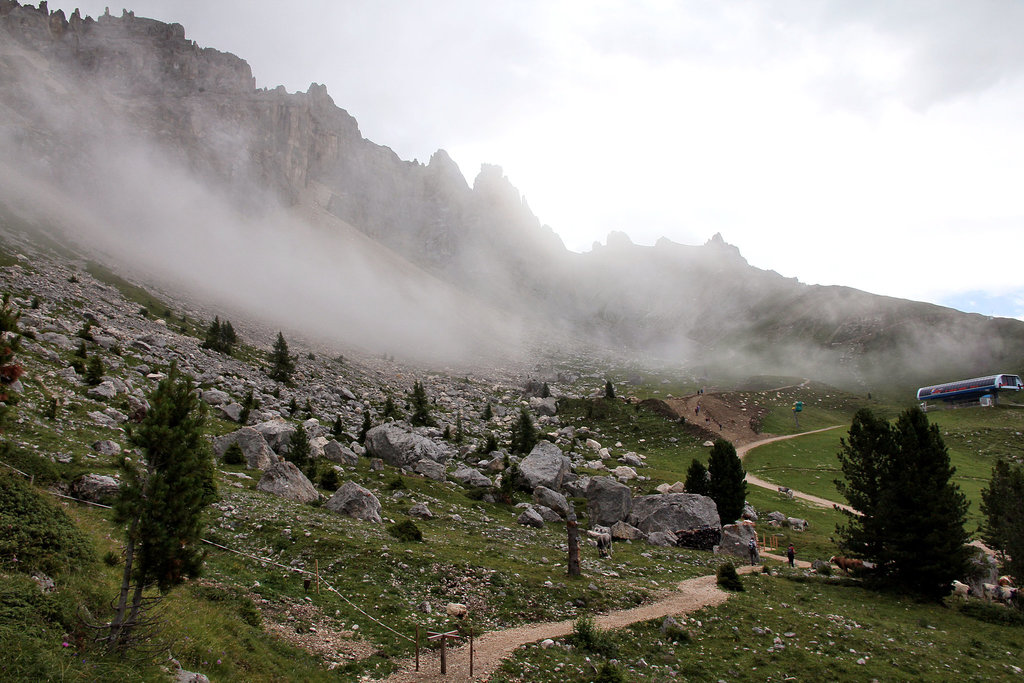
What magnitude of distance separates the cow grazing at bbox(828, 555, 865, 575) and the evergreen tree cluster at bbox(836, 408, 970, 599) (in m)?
1.36

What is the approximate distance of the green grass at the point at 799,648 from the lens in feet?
55.4

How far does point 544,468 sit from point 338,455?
20.5 meters

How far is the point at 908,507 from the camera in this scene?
30016 mm

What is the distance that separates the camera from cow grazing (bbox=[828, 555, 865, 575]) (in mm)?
32997

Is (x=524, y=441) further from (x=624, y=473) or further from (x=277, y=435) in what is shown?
(x=277, y=435)

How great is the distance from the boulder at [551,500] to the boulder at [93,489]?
31991 millimetres

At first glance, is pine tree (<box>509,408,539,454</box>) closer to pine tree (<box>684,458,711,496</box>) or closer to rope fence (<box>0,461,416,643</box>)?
pine tree (<box>684,458,711,496</box>)

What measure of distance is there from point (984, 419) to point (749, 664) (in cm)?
11799

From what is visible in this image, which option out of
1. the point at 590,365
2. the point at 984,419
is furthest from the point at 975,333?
the point at 590,365

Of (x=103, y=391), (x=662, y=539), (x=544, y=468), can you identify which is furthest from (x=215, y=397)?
(x=662, y=539)

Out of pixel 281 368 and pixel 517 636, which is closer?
pixel 517 636

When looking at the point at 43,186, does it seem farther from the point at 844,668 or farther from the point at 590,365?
the point at 844,668

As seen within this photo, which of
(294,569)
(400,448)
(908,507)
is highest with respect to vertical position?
(908,507)

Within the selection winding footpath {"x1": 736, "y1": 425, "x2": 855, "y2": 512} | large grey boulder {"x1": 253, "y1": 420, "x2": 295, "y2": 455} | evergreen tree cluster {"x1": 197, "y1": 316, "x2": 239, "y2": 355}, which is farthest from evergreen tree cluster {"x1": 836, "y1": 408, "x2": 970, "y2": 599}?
evergreen tree cluster {"x1": 197, "y1": 316, "x2": 239, "y2": 355}
